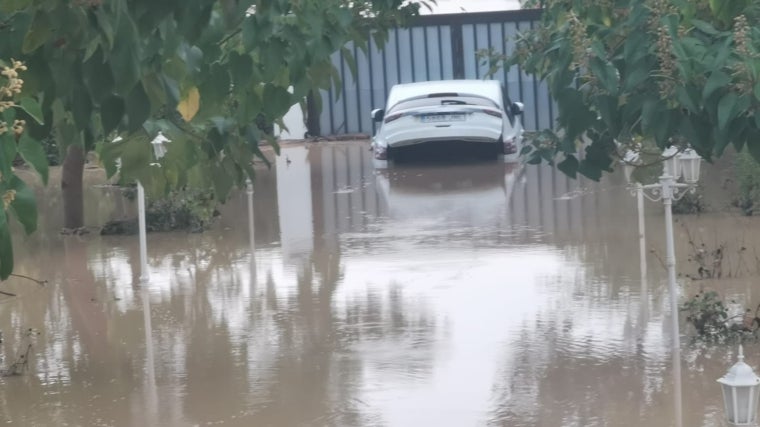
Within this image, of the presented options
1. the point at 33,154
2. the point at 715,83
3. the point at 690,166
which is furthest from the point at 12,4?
the point at 690,166

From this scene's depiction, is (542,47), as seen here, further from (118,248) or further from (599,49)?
(118,248)

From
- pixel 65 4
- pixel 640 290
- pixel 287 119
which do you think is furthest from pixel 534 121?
pixel 65 4

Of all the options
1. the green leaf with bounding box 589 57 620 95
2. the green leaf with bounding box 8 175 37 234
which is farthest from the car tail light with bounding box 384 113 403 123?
the green leaf with bounding box 8 175 37 234

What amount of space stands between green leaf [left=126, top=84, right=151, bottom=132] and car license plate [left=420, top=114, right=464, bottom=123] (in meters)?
18.2

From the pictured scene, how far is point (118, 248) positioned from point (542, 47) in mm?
7179

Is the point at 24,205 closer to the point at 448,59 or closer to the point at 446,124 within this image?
the point at 446,124

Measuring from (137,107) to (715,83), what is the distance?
228 cm

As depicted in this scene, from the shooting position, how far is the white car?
72.5 feet

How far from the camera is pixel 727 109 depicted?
203 inches

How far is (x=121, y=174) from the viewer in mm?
4906

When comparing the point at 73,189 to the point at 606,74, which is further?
the point at 73,189

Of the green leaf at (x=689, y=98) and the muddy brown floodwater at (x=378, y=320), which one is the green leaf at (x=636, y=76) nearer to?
the green leaf at (x=689, y=98)

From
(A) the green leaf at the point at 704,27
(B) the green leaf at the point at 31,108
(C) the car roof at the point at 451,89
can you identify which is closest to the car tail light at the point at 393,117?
(C) the car roof at the point at 451,89

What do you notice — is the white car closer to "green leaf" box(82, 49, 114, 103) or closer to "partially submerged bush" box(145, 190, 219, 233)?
"partially submerged bush" box(145, 190, 219, 233)
